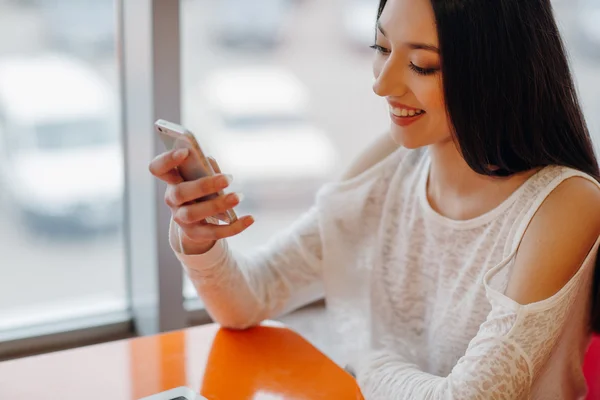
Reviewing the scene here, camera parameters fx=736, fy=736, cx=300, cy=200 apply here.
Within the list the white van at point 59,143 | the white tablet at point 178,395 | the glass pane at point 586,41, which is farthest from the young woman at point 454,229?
the glass pane at point 586,41

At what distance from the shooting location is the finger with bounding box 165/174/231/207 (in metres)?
1.02

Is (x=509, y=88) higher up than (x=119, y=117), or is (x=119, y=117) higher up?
(x=509, y=88)

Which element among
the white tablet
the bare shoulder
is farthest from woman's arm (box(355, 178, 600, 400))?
the white tablet

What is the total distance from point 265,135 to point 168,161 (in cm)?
127

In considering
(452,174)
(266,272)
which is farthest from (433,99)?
(266,272)

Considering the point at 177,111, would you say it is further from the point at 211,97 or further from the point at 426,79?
the point at 426,79

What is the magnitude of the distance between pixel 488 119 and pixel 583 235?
0.70 ft

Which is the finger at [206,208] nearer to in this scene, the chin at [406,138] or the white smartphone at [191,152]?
the white smartphone at [191,152]

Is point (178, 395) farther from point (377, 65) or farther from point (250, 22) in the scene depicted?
point (250, 22)

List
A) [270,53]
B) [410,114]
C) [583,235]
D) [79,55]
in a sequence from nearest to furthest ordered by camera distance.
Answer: [583,235] < [410,114] < [79,55] < [270,53]

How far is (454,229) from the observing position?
121cm

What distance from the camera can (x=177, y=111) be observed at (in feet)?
5.82

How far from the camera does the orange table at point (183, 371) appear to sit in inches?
39.4

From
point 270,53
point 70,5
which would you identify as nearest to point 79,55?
point 70,5
